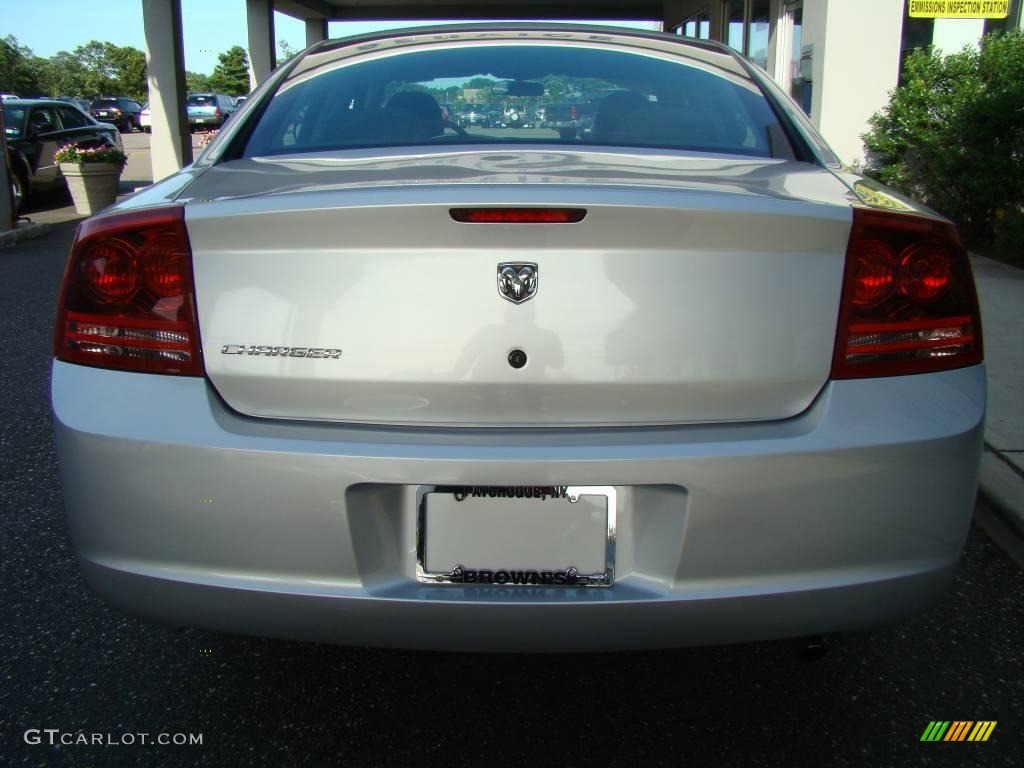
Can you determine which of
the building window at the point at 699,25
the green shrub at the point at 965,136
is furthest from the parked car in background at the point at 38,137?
the green shrub at the point at 965,136

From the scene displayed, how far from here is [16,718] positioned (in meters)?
2.14

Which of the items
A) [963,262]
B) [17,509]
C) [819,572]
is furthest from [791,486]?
[17,509]

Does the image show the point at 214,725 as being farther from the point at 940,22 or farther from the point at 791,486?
the point at 940,22

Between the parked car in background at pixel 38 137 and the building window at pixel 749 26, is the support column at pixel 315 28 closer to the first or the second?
the parked car in background at pixel 38 137

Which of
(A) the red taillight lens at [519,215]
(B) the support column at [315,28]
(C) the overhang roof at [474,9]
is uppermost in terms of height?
(C) the overhang roof at [474,9]

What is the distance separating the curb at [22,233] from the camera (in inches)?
400

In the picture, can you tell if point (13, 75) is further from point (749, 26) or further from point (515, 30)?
point (515, 30)

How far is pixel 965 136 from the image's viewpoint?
813 cm

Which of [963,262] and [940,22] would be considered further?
[940,22]

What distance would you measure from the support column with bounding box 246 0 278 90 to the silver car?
1904cm

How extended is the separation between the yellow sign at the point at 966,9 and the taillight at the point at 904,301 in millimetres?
8823

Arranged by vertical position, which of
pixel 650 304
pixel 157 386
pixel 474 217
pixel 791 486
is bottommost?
pixel 791 486

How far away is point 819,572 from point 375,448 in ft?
2.75

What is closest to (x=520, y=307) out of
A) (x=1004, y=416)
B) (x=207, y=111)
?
(x=1004, y=416)
